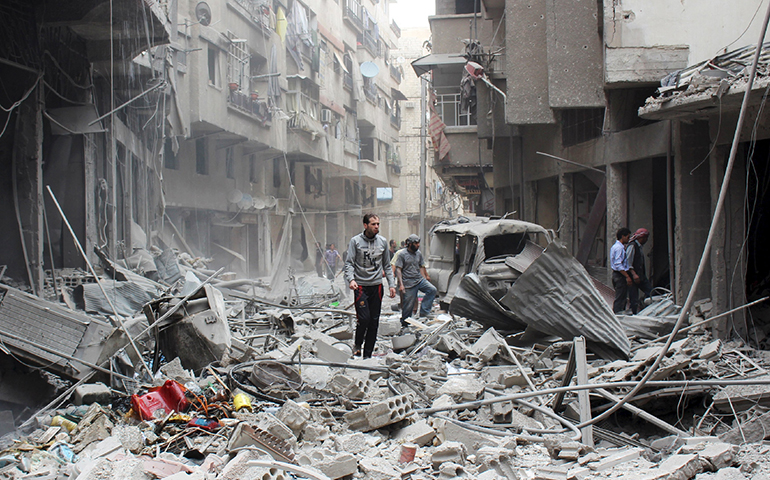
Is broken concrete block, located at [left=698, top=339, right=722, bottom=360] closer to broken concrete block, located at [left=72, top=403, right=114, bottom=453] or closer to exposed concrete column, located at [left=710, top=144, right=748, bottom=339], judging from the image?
exposed concrete column, located at [left=710, top=144, right=748, bottom=339]

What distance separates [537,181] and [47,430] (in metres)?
13.7

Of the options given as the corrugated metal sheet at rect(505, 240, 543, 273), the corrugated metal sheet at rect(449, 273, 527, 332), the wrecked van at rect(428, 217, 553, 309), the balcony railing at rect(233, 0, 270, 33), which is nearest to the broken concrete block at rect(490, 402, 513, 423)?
the corrugated metal sheet at rect(449, 273, 527, 332)

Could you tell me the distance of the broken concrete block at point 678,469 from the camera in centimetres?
314

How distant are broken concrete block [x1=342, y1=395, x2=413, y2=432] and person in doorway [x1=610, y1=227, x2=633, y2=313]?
5.42m

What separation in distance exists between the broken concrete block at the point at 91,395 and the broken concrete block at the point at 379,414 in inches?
75.3

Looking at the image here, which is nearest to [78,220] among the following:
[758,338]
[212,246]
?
[758,338]

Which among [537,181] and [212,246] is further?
[212,246]

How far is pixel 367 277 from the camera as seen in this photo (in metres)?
6.65

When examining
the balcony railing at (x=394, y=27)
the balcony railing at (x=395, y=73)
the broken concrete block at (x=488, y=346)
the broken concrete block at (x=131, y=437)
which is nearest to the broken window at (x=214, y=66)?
the broken concrete block at (x=488, y=346)

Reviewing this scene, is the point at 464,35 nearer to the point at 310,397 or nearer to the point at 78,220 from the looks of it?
the point at 78,220

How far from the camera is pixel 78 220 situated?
32.3 feet

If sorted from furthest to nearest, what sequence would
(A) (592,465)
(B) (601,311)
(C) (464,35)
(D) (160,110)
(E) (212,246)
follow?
1. (E) (212,246)
2. (C) (464,35)
3. (D) (160,110)
4. (B) (601,311)
5. (A) (592,465)

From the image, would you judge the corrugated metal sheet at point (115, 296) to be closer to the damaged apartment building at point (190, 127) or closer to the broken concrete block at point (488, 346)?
the damaged apartment building at point (190, 127)

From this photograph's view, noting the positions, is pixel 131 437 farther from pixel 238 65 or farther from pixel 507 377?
pixel 238 65
